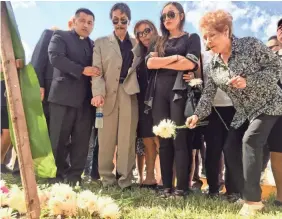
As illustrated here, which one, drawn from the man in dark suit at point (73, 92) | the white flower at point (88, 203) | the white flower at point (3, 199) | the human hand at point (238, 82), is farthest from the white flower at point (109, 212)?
the man in dark suit at point (73, 92)

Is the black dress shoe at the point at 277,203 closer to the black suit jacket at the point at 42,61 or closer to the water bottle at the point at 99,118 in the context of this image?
the water bottle at the point at 99,118

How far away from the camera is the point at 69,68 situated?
436cm

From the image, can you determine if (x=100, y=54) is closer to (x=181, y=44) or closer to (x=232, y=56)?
(x=181, y=44)

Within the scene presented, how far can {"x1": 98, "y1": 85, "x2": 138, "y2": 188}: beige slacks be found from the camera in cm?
438

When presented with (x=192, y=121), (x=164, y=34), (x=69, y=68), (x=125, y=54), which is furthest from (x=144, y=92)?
(x=192, y=121)

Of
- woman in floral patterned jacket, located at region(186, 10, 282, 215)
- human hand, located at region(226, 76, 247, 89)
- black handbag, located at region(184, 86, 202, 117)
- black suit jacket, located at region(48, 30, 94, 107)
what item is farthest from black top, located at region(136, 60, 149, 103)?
human hand, located at region(226, 76, 247, 89)

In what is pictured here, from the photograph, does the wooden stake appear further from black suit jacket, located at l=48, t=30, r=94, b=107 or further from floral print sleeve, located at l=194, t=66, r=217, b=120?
black suit jacket, located at l=48, t=30, r=94, b=107

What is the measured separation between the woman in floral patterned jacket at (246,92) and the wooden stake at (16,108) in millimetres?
1568

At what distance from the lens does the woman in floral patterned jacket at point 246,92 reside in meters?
3.03

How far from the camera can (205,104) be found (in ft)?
11.5

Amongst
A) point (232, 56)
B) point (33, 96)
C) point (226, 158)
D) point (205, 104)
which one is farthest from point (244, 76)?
point (33, 96)

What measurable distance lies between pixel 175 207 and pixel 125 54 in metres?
2.08

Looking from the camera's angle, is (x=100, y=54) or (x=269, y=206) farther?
(x=100, y=54)

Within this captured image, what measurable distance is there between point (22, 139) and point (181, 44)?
2.09 m
